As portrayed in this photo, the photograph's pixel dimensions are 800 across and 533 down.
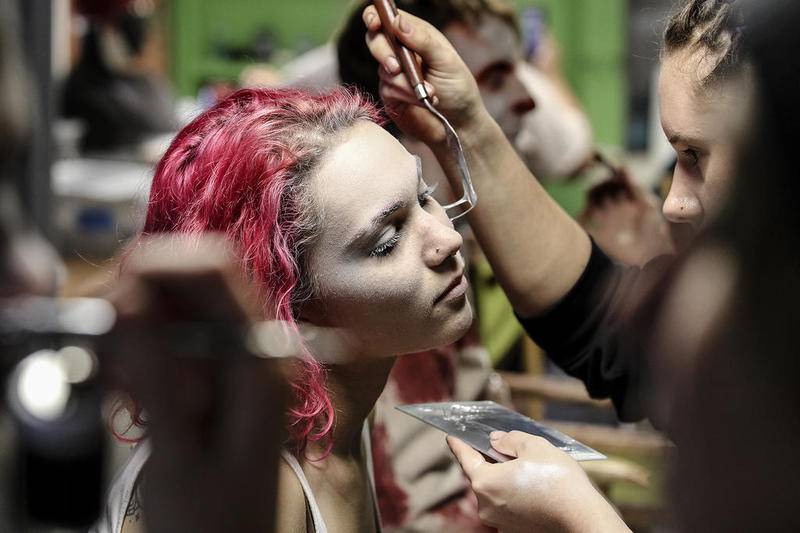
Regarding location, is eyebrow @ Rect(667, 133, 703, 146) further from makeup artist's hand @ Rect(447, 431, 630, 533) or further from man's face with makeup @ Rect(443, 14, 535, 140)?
man's face with makeup @ Rect(443, 14, 535, 140)

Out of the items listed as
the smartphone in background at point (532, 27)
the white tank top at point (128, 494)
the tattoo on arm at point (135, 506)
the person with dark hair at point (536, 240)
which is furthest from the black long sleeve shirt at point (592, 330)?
the smartphone in background at point (532, 27)

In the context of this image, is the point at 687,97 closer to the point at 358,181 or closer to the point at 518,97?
the point at 358,181

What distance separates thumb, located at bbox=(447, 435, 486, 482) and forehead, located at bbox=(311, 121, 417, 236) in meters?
0.23

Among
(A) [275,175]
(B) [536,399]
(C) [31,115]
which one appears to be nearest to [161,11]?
(B) [536,399]

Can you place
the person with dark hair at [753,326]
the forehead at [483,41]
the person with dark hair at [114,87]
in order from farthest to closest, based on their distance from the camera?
the person with dark hair at [114,87] → the forehead at [483,41] → the person with dark hair at [753,326]

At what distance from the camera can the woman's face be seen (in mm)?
909

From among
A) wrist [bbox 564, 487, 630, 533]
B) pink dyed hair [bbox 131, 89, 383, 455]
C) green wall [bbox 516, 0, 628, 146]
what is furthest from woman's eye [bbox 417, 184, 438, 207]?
green wall [bbox 516, 0, 628, 146]

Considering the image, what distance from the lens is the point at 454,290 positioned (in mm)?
944

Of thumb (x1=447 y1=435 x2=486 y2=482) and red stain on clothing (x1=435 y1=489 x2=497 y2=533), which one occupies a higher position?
thumb (x1=447 y1=435 x2=486 y2=482)

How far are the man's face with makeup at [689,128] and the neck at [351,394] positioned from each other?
0.34 metres

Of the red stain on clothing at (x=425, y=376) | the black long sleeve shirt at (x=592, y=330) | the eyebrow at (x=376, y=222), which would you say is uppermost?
the eyebrow at (x=376, y=222)

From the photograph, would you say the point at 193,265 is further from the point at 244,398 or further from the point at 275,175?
the point at 275,175

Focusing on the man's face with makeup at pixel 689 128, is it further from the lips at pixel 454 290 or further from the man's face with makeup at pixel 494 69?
the man's face with makeup at pixel 494 69

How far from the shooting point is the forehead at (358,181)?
0.91 m
